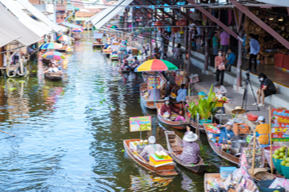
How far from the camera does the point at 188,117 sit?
15.6m

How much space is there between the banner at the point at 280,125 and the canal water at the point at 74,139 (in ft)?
7.61

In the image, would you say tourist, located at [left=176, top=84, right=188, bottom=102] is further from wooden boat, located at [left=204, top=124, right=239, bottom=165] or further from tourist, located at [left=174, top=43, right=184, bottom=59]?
tourist, located at [left=174, top=43, right=184, bottom=59]

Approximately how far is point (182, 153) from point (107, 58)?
27.9 m

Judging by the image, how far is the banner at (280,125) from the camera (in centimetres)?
992

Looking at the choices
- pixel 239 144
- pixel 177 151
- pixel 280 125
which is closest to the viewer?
pixel 280 125

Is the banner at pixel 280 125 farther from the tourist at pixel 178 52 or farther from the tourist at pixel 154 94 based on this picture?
the tourist at pixel 178 52

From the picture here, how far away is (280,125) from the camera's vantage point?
9.97m

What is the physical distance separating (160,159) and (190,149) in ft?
2.93

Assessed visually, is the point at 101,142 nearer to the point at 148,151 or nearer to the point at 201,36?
the point at 148,151

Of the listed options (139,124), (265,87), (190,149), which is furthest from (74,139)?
(265,87)

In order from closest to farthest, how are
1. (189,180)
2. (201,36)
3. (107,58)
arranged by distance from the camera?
(189,180), (201,36), (107,58)

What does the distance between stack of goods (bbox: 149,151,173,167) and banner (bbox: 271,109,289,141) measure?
293 centimetres

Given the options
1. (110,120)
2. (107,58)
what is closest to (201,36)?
(107,58)

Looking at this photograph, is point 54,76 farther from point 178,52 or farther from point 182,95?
point 182,95
